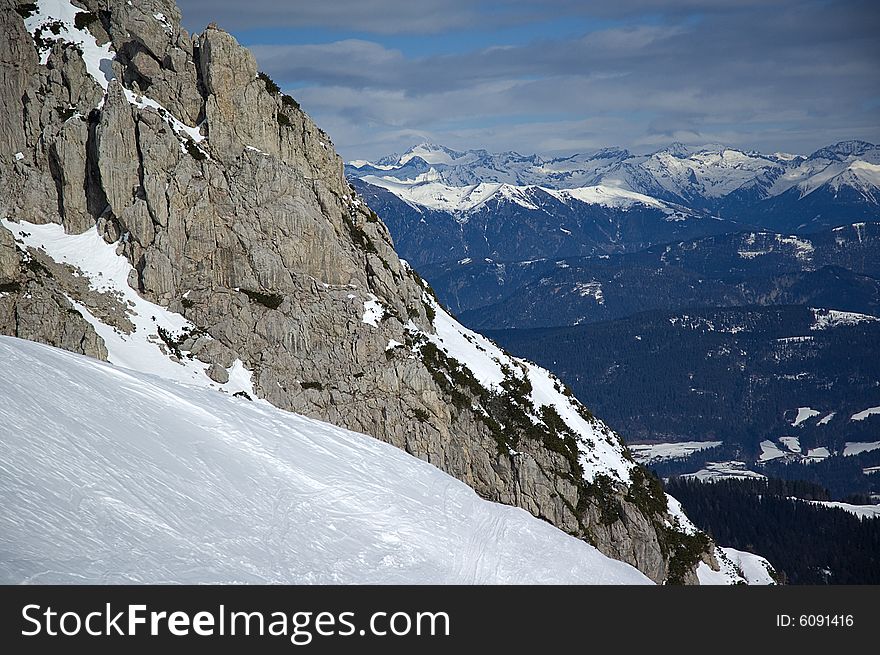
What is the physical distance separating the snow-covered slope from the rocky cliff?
32445 millimetres

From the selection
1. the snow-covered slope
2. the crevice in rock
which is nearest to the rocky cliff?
the crevice in rock

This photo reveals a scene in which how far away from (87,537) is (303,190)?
183 feet

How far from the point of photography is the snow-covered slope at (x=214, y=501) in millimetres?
19219

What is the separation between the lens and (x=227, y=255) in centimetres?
6750

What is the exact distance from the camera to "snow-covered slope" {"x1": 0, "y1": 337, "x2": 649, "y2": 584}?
1922 cm

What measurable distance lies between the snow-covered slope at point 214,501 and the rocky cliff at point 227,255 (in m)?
32.4

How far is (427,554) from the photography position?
2361cm

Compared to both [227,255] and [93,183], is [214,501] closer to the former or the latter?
[227,255]

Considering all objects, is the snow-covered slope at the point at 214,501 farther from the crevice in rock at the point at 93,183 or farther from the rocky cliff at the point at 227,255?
the crevice in rock at the point at 93,183

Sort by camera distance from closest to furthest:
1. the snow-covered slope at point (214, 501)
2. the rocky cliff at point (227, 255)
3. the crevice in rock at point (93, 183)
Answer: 1. the snow-covered slope at point (214, 501)
2. the rocky cliff at point (227, 255)
3. the crevice in rock at point (93, 183)

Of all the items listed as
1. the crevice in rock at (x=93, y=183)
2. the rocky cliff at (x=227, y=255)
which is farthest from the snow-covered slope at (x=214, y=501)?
the crevice in rock at (x=93, y=183)

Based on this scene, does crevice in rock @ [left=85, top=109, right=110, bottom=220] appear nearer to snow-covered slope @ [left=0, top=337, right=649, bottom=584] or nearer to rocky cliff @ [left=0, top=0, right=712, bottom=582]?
rocky cliff @ [left=0, top=0, right=712, bottom=582]

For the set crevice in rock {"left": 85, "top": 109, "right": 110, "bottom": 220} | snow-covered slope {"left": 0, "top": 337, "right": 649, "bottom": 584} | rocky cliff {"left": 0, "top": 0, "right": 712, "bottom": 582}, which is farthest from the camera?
crevice in rock {"left": 85, "top": 109, "right": 110, "bottom": 220}

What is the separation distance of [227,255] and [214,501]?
46.9 meters
